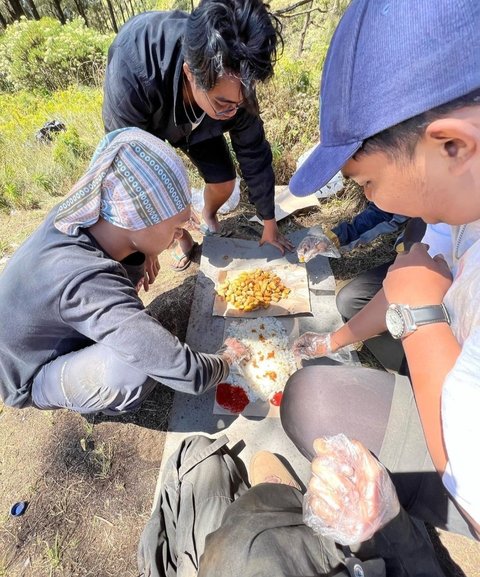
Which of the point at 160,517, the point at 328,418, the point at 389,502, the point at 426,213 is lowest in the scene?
the point at 160,517

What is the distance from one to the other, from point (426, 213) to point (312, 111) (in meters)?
3.47

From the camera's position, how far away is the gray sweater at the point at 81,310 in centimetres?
135

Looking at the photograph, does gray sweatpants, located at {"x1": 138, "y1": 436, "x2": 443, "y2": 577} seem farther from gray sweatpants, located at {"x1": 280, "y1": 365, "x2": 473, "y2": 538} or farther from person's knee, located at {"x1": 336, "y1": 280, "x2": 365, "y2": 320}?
person's knee, located at {"x1": 336, "y1": 280, "x2": 365, "y2": 320}

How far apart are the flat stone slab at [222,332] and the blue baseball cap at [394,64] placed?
1.63 m

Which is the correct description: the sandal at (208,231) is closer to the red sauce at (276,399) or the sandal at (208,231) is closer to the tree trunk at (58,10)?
the red sauce at (276,399)

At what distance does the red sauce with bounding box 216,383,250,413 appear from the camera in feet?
6.79

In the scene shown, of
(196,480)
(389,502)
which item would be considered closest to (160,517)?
(196,480)

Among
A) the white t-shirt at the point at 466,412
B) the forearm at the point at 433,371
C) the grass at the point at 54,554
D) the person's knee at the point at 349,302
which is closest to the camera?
the white t-shirt at the point at 466,412

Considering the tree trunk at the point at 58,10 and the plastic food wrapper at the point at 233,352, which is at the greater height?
the tree trunk at the point at 58,10

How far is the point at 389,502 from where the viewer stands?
106 cm

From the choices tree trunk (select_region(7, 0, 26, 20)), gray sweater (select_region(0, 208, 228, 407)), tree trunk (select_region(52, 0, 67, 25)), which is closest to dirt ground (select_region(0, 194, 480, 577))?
gray sweater (select_region(0, 208, 228, 407))

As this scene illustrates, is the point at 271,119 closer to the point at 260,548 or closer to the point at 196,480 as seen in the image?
the point at 196,480

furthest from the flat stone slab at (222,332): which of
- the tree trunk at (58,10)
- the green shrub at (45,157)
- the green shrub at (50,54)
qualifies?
the tree trunk at (58,10)

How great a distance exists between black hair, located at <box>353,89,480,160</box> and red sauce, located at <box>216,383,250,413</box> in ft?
5.25
